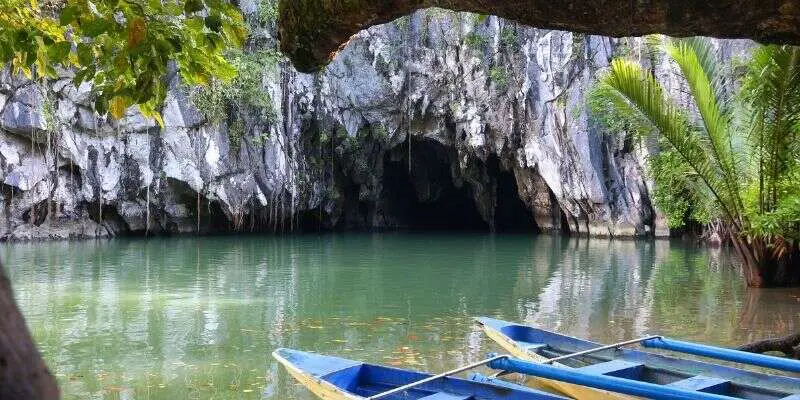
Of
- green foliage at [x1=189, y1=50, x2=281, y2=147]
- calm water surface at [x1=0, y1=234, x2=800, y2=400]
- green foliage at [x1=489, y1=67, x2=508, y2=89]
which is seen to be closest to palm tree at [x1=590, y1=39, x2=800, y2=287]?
calm water surface at [x1=0, y1=234, x2=800, y2=400]

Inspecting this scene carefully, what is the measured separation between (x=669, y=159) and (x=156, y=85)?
1205cm

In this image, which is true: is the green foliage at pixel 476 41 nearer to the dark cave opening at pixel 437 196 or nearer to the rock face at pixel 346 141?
the rock face at pixel 346 141

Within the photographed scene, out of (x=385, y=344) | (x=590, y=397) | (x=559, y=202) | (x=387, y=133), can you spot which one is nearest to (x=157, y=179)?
(x=387, y=133)

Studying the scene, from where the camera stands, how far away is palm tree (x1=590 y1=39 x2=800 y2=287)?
10477 millimetres

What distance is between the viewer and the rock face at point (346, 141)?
23.9 meters

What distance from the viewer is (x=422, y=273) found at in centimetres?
1427

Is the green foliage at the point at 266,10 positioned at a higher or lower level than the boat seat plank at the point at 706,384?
higher

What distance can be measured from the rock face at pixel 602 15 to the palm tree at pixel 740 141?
926cm

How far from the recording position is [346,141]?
94.8 feet

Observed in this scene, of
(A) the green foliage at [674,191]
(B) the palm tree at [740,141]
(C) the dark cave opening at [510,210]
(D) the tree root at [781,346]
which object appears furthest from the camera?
(C) the dark cave opening at [510,210]

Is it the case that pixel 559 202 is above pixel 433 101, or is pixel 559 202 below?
below

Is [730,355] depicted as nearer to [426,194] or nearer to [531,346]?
[531,346]

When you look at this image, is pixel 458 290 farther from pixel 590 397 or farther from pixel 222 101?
pixel 222 101

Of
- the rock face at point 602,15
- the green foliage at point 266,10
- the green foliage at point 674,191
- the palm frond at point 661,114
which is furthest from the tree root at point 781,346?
the green foliage at point 266,10
